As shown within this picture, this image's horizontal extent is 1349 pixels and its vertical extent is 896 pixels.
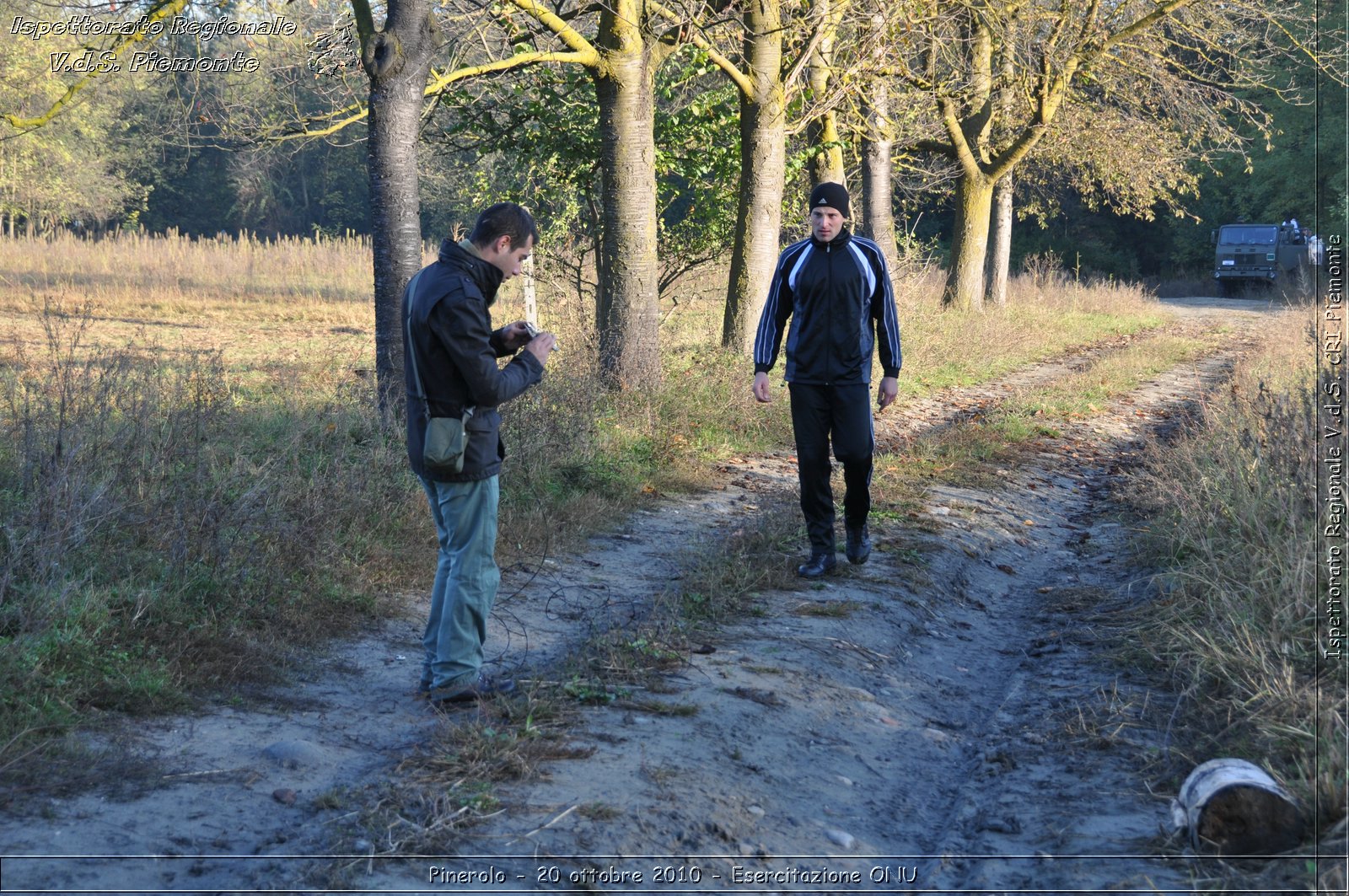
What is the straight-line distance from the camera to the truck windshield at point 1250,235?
38.8 metres

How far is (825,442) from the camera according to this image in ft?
23.3

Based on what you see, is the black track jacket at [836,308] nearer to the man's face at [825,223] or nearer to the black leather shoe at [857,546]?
the man's face at [825,223]

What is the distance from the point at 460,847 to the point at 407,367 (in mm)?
2091

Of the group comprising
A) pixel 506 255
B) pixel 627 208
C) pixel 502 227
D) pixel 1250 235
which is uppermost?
pixel 1250 235

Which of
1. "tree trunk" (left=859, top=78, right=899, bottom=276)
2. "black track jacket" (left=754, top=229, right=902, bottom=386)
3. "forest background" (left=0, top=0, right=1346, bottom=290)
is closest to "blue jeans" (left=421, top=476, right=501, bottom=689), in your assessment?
"black track jacket" (left=754, top=229, right=902, bottom=386)

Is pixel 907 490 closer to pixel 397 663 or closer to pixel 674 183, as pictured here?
pixel 397 663

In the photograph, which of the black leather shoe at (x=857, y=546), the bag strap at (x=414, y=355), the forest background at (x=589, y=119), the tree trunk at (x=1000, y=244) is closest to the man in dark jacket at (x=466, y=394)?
the bag strap at (x=414, y=355)

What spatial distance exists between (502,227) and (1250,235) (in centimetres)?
4085

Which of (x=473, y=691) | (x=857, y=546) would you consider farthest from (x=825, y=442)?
(x=473, y=691)

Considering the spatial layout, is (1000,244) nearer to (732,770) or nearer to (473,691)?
(473,691)

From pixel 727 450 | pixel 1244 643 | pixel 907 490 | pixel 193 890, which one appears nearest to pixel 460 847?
pixel 193 890

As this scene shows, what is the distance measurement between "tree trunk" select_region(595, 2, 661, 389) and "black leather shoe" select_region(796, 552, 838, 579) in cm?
475

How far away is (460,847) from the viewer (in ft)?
12.2

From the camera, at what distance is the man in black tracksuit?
22.5ft
